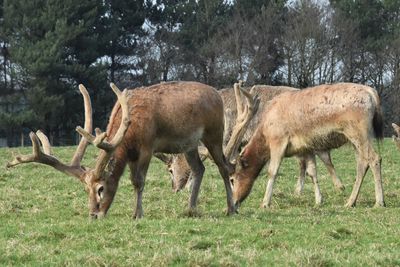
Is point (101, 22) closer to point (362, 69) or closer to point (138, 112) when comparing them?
point (362, 69)

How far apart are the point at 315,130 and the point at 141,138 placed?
148 inches

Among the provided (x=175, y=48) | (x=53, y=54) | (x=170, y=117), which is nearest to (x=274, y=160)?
(x=170, y=117)

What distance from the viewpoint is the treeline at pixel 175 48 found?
1784 inches

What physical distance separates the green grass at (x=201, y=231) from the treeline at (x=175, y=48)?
101ft

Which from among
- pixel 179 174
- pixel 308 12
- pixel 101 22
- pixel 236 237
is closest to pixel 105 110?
pixel 101 22

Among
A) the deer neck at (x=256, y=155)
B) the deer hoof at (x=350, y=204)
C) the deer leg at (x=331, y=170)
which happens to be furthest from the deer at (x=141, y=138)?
the deer leg at (x=331, y=170)

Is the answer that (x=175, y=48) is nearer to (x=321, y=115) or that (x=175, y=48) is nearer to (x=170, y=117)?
(x=321, y=115)

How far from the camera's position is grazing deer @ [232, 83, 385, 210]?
12578mm

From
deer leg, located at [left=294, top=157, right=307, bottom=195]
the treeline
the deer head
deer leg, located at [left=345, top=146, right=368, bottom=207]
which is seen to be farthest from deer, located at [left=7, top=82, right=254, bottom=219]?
the treeline

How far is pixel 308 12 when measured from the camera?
55562mm

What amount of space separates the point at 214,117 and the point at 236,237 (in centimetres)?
324

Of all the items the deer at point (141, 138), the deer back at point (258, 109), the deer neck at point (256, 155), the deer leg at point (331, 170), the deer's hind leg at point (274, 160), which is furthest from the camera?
the deer back at point (258, 109)

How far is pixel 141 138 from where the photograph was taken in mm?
10734

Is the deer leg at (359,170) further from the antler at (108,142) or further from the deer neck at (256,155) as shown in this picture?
the antler at (108,142)
